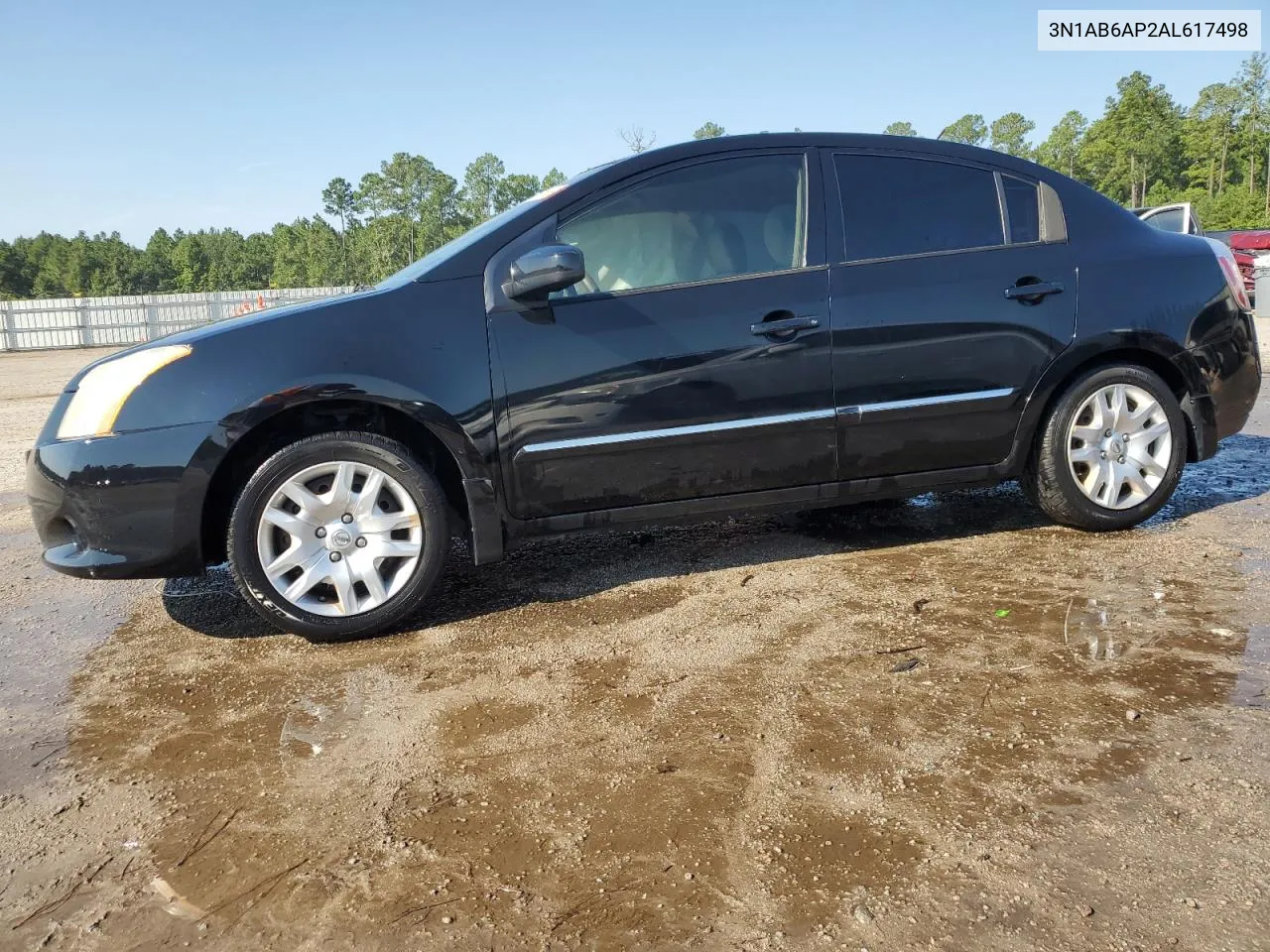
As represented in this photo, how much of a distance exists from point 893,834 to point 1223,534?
2.99 m

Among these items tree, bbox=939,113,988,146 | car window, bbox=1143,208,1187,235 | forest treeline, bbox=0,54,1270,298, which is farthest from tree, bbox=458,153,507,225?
car window, bbox=1143,208,1187,235

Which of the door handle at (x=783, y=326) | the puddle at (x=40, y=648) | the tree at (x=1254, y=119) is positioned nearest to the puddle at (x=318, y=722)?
the puddle at (x=40, y=648)

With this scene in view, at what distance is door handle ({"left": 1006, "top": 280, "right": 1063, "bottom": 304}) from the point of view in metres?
3.86

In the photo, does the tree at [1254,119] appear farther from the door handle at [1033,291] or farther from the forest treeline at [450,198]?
the door handle at [1033,291]

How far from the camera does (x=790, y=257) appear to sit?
369 cm

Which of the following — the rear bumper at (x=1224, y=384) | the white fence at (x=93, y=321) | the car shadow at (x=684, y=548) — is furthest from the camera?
the white fence at (x=93, y=321)

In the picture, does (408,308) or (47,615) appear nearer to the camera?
(408,308)

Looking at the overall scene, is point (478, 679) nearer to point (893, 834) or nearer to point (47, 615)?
point (893, 834)

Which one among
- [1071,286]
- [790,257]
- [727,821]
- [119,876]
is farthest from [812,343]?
[119,876]

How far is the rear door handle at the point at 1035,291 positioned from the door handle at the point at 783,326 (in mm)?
891

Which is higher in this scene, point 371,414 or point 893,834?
point 371,414

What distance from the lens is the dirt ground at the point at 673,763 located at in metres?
1.76

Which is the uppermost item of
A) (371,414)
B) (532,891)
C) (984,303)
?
(984,303)

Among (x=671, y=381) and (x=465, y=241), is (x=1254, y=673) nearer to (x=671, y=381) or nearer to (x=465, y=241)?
(x=671, y=381)
